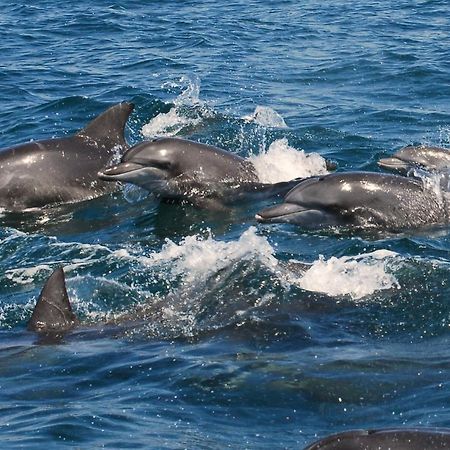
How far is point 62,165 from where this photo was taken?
1833 centimetres

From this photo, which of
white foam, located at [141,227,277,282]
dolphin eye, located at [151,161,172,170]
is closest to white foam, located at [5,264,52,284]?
white foam, located at [141,227,277,282]

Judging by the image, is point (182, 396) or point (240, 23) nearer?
point (182, 396)

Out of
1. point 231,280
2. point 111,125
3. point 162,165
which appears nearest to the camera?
point 231,280

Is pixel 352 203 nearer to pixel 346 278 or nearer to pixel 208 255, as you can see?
pixel 208 255

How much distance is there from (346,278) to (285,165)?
564cm

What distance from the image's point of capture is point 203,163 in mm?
17484

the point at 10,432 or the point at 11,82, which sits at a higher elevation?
the point at 10,432

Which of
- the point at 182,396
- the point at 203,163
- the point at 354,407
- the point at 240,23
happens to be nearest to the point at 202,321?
the point at 182,396

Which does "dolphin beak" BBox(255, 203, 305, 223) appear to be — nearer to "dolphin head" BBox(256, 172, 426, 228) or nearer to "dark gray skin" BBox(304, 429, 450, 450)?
"dolphin head" BBox(256, 172, 426, 228)

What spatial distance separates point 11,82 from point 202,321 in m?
16.0

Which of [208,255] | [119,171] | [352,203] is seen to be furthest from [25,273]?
[352,203]

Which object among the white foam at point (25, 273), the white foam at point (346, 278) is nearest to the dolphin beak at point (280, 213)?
the white foam at point (346, 278)

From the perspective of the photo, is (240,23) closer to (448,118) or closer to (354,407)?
(448,118)

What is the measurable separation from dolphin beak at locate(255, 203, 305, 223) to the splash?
21.2 ft
